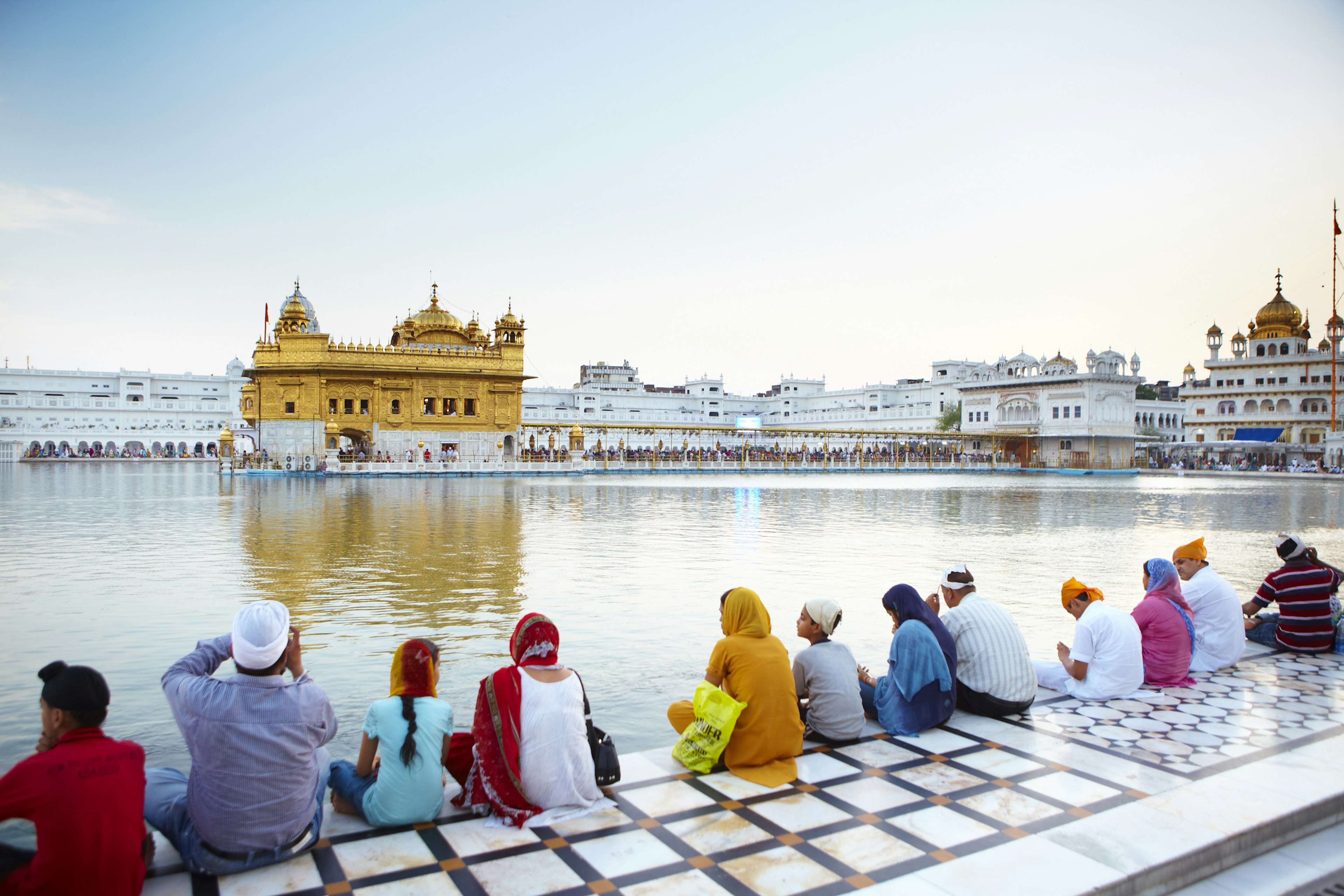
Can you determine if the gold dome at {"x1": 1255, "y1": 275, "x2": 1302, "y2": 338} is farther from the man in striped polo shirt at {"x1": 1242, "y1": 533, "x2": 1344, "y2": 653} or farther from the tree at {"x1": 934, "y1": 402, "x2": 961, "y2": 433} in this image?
the man in striped polo shirt at {"x1": 1242, "y1": 533, "x2": 1344, "y2": 653}

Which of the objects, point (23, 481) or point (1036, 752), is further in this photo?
point (23, 481)

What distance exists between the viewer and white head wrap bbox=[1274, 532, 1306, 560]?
600cm

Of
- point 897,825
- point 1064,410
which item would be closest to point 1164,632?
point 897,825

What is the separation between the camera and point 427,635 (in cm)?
679

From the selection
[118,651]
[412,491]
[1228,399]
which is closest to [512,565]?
[118,651]

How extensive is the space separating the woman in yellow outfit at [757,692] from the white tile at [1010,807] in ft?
2.63

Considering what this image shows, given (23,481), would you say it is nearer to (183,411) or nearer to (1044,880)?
(1044,880)

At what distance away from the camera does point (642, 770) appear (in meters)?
3.99

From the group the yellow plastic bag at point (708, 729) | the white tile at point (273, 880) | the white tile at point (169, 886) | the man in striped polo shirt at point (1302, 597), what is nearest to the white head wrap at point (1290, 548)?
the man in striped polo shirt at point (1302, 597)

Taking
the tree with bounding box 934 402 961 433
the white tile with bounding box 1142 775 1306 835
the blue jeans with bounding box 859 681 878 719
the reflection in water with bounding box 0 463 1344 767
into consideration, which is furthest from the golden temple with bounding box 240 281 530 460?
the tree with bounding box 934 402 961 433

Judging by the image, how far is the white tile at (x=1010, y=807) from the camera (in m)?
3.43

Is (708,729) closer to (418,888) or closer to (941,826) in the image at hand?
(941,826)

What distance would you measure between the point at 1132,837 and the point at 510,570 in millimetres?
7956

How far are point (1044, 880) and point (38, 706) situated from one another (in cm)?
578
